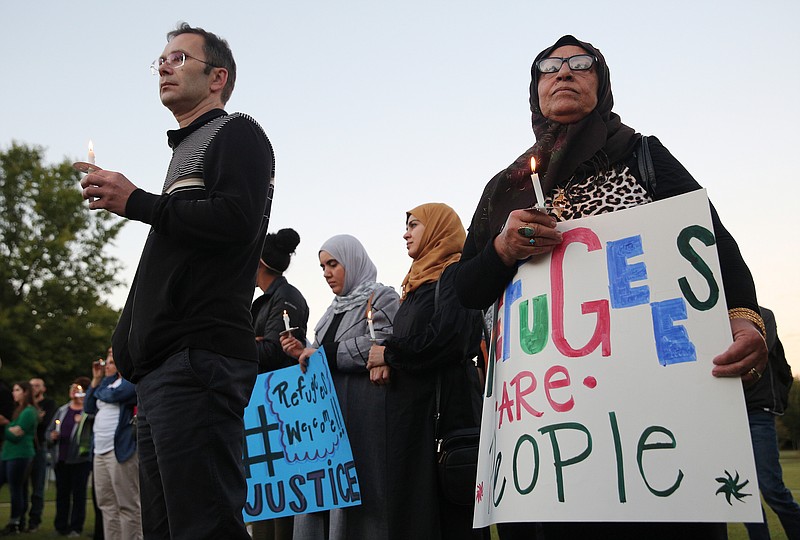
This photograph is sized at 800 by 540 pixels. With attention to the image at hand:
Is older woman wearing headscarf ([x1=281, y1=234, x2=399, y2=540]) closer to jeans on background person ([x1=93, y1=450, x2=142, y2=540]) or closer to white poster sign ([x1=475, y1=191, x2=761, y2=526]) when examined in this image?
jeans on background person ([x1=93, y1=450, x2=142, y2=540])

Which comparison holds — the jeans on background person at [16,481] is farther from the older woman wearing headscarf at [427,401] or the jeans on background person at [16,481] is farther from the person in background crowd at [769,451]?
the person in background crowd at [769,451]

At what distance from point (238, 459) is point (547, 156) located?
1368 millimetres

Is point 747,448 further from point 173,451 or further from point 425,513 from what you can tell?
point 425,513

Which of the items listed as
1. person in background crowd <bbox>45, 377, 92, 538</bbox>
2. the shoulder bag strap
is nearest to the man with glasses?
the shoulder bag strap

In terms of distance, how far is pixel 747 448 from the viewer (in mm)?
1815

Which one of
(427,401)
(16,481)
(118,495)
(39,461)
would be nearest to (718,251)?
(427,401)

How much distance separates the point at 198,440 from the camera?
2.52 metres

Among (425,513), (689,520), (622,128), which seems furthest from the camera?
(425,513)

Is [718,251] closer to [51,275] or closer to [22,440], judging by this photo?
[22,440]

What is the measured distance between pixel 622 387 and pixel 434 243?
3.14 meters

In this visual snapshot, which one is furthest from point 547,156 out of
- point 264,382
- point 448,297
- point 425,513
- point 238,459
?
point 264,382

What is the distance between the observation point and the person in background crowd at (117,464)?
6.96m

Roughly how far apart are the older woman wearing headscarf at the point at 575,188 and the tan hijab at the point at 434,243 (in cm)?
216

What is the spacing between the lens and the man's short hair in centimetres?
314
